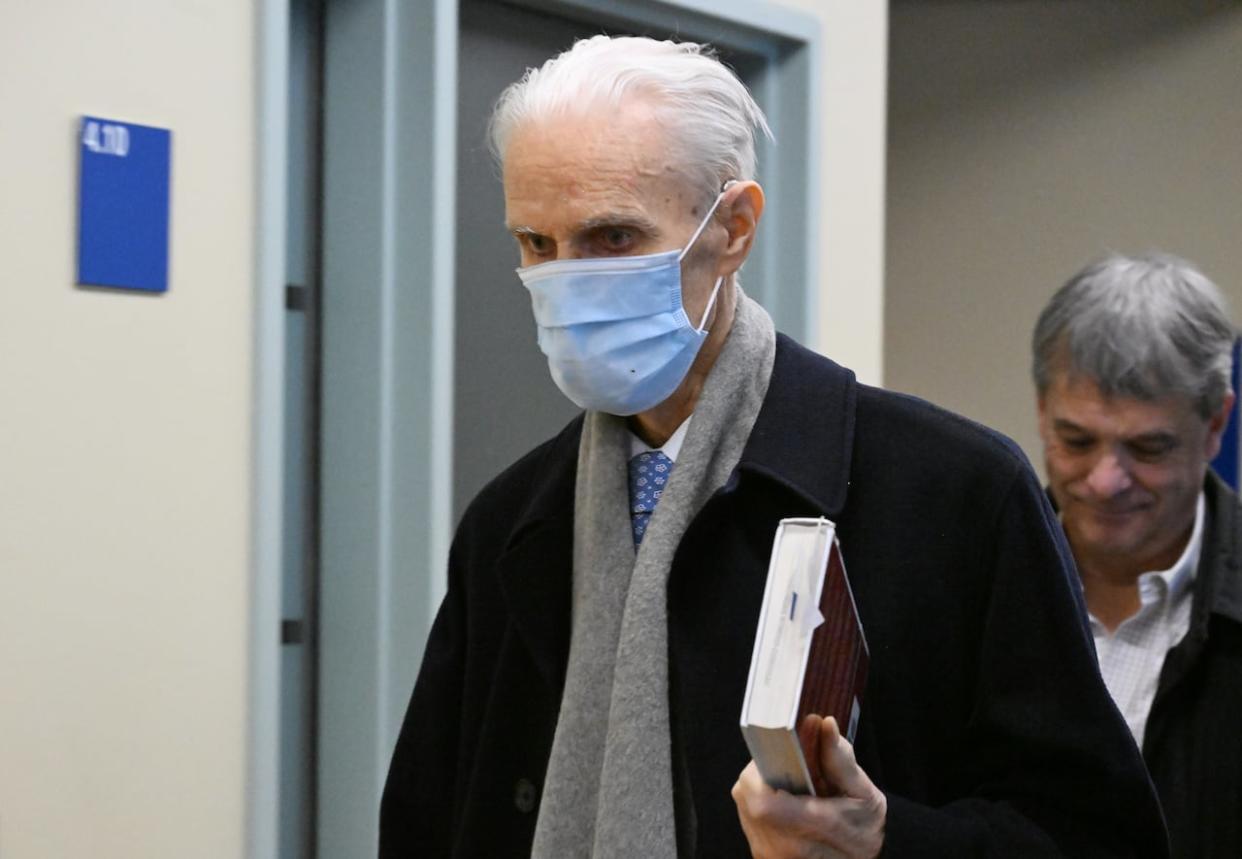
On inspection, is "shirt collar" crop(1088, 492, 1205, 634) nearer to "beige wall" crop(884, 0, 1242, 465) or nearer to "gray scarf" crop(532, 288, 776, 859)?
"gray scarf" crop(532, 288, 776, 859)

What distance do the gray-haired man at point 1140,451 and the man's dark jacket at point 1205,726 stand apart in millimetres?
15

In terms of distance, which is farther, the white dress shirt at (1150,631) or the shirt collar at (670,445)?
the white dress shirt at (1150,631)

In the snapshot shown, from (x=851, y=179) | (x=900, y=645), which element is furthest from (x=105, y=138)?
(x=851, y=179)

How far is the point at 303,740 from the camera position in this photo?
9.14 feet

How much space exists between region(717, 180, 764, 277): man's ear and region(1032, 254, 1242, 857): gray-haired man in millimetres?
896

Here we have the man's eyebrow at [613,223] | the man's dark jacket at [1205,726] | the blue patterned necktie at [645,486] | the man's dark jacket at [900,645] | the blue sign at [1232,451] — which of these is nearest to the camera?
the man's dark jacket at [900,645]

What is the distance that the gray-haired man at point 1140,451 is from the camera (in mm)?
2250

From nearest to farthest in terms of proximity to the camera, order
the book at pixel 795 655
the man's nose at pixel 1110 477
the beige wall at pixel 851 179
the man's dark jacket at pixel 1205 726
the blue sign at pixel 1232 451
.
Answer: the book at pixel 795 655
the man's dark jacket at pixel 1205 726
the man's nose at pixel 1110 477
the beige wall at pixel 851 179
the blue sign at pixel 1232 451

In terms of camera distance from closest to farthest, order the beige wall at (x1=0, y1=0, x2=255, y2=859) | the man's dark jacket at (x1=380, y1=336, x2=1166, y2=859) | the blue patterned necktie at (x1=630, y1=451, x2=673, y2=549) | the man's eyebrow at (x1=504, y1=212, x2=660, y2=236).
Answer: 1. the man's dark jacket at (x1=380, y1=336, x2=1166, y2=859)
2. the man's eyebrow at (x1=504, y1=212, x2=660, y2=236)
3. the blue patterned necktie at (x1=630, y1=451, x2=673, y2=549)
4. the beige wall at (x1=0, y1=0, x2=255, y2=859)

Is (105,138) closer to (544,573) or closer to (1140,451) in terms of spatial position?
(544,573)

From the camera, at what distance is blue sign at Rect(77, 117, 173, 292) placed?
7.32ft

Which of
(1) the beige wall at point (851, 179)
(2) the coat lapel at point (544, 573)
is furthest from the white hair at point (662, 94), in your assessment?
(1) the beige wall at point (851, 179)

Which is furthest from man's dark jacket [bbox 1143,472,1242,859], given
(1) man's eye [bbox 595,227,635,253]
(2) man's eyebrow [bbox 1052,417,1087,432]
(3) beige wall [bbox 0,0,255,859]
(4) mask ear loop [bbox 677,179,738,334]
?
(3) beige wall [bbox 0,0,255,859]

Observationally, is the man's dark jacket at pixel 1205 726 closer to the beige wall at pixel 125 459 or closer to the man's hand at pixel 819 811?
the man's hand at pixel 819 811
